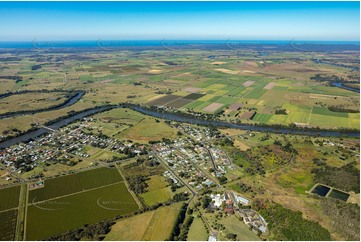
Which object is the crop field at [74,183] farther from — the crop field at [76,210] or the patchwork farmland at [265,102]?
the patchwork farmland at [265,102]

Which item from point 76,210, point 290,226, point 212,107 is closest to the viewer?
point 290,226

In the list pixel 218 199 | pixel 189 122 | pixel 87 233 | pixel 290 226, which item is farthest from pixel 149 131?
pixel 290 226

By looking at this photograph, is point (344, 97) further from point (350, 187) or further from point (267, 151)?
point (350, 187)

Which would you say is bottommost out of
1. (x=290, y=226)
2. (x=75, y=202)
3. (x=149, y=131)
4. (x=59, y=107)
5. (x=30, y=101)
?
(x=290, y=226)

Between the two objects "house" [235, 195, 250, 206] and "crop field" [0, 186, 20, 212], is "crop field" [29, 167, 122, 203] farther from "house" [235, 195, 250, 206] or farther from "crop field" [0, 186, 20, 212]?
"house" [235, 195, 250, 206]

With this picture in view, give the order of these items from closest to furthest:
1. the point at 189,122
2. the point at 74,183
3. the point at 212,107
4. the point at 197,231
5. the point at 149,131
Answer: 1. the point at 197,231
2. the point at 74,183
3. the point at 149,131
4. the point at 189,122
5. the point at 212,107

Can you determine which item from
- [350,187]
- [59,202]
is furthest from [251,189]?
[59,202]

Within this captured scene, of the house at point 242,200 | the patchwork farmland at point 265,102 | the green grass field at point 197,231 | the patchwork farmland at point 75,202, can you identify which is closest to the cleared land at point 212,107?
the patchwork farmland at point 265,102

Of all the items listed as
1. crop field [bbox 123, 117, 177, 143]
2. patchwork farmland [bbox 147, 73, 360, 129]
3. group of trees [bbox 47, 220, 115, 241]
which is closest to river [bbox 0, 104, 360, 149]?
patchwork farmland [bbox 147, 73, 360, 129]

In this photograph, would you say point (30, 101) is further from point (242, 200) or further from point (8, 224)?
point (242, 200)
